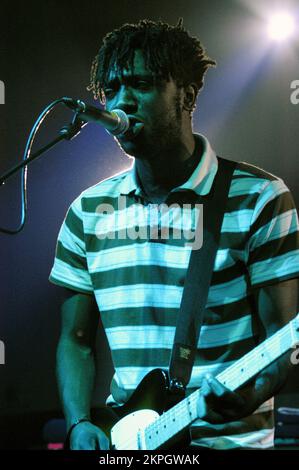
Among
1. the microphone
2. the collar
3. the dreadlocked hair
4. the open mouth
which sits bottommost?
the collar

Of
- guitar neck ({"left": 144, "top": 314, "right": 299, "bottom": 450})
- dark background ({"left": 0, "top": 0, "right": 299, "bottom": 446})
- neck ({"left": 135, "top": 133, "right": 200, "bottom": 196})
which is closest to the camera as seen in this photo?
guitar neck ({"left": 144, "top": 314, "right": 299, "bottom": 450})

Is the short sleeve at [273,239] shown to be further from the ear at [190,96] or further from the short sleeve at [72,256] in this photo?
the short sleeve at [72,256]

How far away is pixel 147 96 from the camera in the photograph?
199 centimetres

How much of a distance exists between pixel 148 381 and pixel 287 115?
3.03ft

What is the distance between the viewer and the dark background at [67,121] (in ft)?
7.34

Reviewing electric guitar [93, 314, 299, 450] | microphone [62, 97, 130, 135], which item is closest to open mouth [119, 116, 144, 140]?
microphone [62, 97, 130, 135]

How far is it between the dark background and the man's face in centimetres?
25

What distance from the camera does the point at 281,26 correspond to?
229 centimetres

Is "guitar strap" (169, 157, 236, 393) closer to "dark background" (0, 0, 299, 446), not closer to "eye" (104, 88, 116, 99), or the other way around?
"dark background" (0, 0, 299, 446)

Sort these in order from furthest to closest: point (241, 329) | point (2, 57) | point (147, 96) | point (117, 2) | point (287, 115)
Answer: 1. point (2, 57)
2. point (117, 2)
3. point (287, 115)
4. point (147, 96)
5. point (241, 329)

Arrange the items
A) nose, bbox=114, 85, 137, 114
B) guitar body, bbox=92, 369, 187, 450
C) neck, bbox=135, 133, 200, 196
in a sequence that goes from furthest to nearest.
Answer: neck, bbox=135, 133, 200, 196 → nose, bbox=114, 85, 137, 114 → guitar body, bbox=92, 369, 187, 450

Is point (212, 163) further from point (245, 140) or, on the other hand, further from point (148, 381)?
point (148, 381)

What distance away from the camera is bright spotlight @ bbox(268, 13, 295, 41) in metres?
2.27

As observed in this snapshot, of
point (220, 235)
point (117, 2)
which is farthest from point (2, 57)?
point (220, 235)
